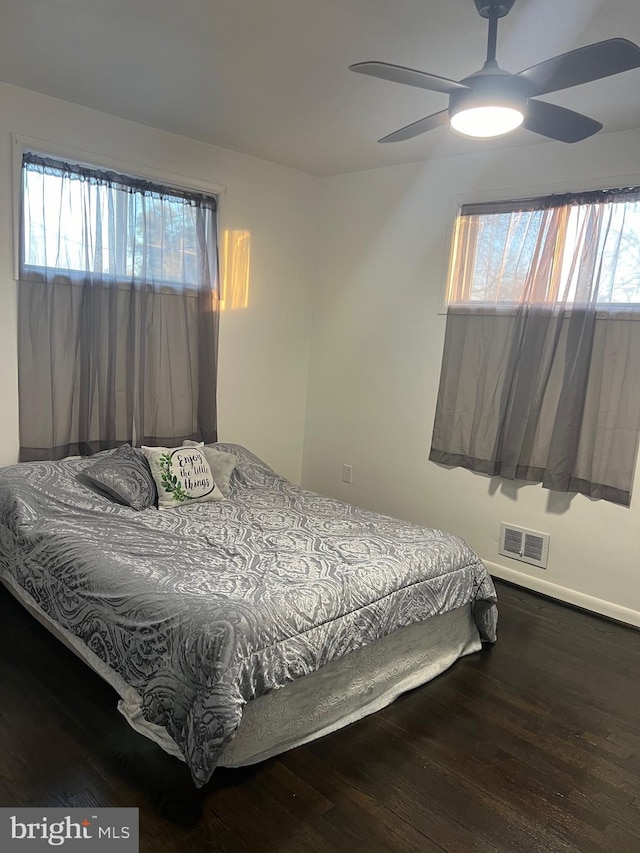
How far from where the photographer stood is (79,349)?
3475 mm

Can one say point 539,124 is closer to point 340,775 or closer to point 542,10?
point 542,10

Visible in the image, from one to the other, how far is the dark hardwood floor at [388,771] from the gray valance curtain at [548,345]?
3.85ft

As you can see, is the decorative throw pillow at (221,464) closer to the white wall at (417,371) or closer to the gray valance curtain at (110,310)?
the gray valance curtain at (110,310)

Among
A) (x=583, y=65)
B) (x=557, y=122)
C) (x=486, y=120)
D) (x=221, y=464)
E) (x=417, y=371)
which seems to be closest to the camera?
(x=583, y=65)

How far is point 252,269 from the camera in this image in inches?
168

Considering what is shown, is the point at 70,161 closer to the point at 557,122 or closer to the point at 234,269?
the point at 234,269

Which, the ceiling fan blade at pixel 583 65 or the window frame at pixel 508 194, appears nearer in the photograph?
the ceiling fan blade at pixel 583 65

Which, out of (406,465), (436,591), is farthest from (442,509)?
(436,591)

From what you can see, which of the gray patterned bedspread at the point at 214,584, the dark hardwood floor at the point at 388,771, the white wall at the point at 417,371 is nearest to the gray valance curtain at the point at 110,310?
the gray patterned bedspread at the point at 214,584

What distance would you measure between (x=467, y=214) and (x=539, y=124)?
159 centimetres

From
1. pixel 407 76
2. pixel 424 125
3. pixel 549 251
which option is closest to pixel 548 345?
pixel 549 251

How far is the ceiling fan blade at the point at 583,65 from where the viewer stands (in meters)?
1.68

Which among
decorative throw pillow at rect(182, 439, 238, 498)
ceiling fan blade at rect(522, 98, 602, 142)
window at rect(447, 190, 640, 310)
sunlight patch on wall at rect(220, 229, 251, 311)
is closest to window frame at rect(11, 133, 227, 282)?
sunlight patch on wall at rect(220, 229, 251, 311)

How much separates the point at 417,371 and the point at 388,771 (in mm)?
2532
